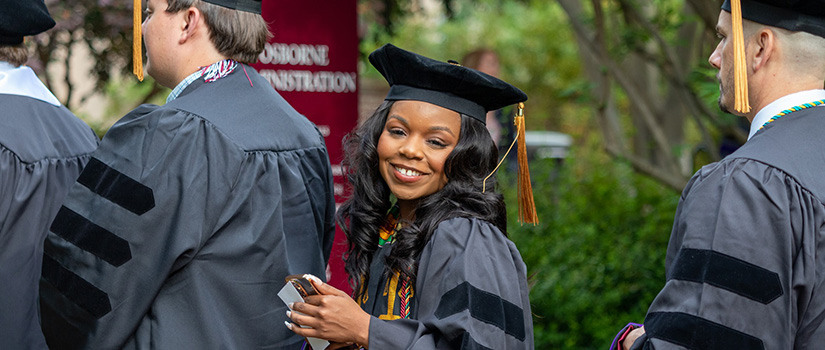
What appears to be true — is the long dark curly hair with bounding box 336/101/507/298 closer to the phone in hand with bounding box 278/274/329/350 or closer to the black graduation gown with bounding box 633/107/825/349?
the phone in hand with bounding box 278/274/329/350

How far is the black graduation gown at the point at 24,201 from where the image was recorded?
274cm

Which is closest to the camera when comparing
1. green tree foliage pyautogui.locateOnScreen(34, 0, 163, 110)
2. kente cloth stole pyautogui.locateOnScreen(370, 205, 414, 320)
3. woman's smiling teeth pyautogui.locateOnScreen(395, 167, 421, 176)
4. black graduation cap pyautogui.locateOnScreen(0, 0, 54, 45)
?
kente cloth stole pyautogui.locateOnScreen(370, 205, 414, 320)

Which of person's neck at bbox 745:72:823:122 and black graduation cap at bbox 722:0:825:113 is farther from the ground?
black graduation cap at bbox 722:0:825:113

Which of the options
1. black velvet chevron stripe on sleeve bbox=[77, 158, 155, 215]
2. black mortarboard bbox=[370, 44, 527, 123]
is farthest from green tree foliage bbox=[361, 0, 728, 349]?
black velvet chevron stripe on sleeve bbox=[77, 158, 155, 215]

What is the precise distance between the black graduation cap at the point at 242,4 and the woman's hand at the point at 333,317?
2.92 feet

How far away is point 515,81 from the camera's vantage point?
1600cm

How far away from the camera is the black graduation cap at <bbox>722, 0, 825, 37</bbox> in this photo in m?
2.13

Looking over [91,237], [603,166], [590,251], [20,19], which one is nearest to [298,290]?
Answer: [91,237]

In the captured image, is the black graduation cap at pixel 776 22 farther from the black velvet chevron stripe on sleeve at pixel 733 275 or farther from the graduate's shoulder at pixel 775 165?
the black velvet chevron stripe on sleeve at pixel 733 275

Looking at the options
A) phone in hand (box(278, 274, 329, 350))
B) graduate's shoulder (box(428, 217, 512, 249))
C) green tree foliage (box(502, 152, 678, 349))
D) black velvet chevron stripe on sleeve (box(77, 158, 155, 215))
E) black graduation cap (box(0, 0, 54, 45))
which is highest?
black graduation cap (box(0, 0, 54, 45))

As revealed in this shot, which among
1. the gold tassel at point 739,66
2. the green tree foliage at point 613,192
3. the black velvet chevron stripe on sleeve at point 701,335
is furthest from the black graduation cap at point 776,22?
the green tree foliage at point 613,192

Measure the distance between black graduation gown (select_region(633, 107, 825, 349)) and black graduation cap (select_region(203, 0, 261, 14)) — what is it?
1385 millimetres

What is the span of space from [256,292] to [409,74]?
2.35 feet

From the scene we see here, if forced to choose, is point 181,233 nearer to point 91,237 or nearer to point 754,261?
point 91,237
